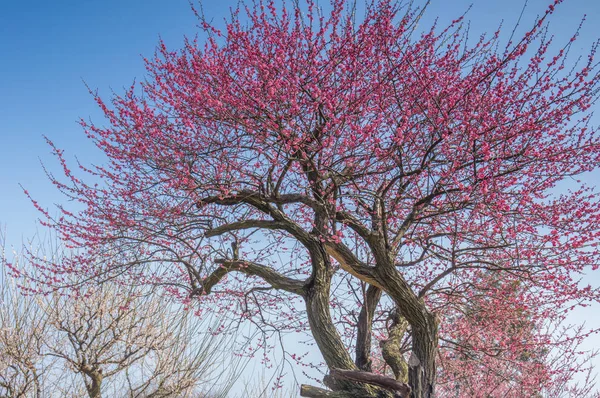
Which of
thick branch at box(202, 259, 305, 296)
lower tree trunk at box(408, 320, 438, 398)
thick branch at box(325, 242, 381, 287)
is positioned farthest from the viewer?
thick branch at box(202, 259, 305, 296)

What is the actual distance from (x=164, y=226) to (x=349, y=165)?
95.0 inches

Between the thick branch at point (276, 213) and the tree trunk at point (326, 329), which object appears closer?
the tree trunk at point (326, 329)

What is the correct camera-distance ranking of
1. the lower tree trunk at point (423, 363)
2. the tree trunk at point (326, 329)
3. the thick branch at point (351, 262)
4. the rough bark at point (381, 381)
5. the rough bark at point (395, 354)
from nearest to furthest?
the rough bark at point (381, 381) → the lower tree trunk at point (423, 363) → the tree trunk at point (326, 329) → the thick branch at point (351, 262) → the rough bark at point (395, 354)

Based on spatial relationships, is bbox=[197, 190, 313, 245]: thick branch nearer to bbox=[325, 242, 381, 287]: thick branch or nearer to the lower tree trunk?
bbox=[325, 242, 381, 287]: thick branch

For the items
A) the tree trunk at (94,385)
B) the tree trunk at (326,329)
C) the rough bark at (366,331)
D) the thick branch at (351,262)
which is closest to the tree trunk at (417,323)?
the thick branch at (351,262)

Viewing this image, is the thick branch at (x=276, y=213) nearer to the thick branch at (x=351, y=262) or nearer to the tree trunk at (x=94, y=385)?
the thick branch at (x=351, y=262)

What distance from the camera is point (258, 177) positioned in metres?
5.14

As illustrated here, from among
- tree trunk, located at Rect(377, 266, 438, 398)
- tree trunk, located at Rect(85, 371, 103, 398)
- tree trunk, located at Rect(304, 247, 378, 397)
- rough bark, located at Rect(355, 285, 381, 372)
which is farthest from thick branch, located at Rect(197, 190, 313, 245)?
tree trunk, located at Rect(85, 371, 103, 398)

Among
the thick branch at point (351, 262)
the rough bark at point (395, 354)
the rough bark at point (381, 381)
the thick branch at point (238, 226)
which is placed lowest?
the rough bark at point (381, 381)

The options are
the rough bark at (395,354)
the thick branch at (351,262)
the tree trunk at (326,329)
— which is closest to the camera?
the tree trunk at (326,329)

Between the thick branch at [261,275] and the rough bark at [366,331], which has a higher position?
the thick branch at [261,275]

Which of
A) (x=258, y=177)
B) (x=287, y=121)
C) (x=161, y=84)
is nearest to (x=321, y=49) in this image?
(x=287, y=121)

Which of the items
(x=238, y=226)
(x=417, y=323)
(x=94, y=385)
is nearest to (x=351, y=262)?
(x=417, y=323)

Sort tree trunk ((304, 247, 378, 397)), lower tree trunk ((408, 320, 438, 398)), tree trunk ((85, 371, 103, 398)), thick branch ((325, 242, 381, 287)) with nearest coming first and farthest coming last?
lower tree trunk ((408, 320, 438, 398))
tree trunk ((304, 247, 378, 397))
thick branch ((325, 242, 381, 287))
tree trunk ((85, 371, 103, 398))
